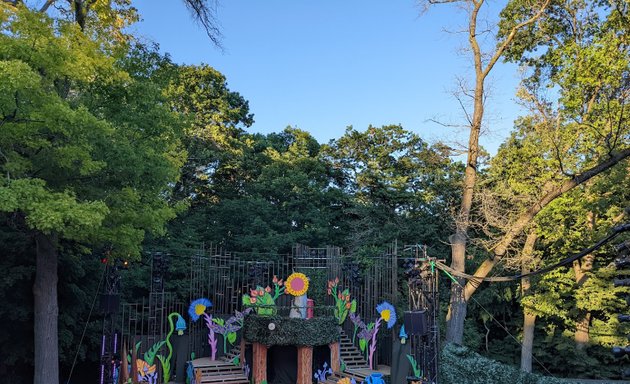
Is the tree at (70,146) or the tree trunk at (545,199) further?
the tree trunk at (545,199)

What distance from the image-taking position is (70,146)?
8.22 meters

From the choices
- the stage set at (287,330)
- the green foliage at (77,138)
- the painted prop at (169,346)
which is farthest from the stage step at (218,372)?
the green foliage at (77,138)

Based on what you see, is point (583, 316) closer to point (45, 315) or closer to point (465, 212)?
point (465, 212)

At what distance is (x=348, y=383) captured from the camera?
12.3m

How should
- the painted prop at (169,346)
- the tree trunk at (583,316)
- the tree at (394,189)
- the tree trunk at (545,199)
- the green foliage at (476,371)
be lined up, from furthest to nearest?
the tree at (394,189), the tree trunk at (583,316), the painted prop at (169,346), the tree trunk at (545,199), the green foliage at (476,371)

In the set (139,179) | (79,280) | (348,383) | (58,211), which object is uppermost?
(139,179)

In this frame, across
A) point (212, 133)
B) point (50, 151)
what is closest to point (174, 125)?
point (50, 151)

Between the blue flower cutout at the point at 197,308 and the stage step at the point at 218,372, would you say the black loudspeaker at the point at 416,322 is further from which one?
the blue flower cutout at the point at 197,308

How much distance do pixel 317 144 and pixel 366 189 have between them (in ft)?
11.4

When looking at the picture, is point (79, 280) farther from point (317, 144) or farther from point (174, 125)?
point (317, 144)

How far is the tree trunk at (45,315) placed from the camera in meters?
9.84

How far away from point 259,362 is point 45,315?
18.4 feet

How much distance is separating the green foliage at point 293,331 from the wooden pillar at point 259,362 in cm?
26

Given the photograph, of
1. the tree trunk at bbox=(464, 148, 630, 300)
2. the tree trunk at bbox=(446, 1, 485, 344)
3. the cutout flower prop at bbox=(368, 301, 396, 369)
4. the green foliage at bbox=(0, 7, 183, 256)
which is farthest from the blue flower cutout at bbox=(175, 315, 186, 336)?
the tree trunk at bbox=(464, 148, 630, 300)
